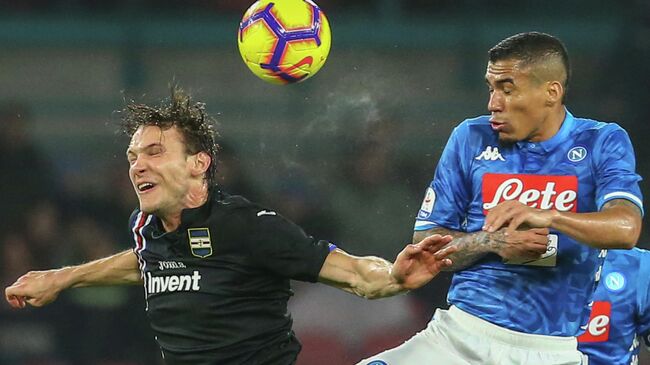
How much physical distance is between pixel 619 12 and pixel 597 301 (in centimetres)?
223

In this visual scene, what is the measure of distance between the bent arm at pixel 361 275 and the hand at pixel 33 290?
1026mm

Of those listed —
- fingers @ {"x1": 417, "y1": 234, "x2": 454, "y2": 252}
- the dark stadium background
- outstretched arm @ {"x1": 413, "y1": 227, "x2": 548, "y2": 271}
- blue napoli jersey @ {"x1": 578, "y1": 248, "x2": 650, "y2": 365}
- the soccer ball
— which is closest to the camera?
fingers @ {"x1": 417, "y1": 234, "x2": 454, "y2": 252}

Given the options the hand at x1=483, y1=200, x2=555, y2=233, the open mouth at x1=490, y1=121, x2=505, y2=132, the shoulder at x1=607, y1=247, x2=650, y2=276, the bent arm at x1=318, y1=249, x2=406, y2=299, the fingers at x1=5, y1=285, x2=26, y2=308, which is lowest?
the shoulder at x1=607, y1=247, x2=650, y2=276

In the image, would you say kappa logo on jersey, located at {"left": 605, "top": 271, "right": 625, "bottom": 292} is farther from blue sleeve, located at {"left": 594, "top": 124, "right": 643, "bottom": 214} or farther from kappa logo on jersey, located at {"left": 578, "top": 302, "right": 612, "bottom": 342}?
blue sleeve, located at {"left": 594, "top": 124, "right": 643, "bottom": 214}

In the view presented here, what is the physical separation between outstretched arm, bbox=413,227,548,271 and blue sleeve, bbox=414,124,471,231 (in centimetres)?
4

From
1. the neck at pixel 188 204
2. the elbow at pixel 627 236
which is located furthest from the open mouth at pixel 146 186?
the elbow at pixel 627 236

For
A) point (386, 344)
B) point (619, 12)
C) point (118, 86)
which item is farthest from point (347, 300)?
point (619, 12)

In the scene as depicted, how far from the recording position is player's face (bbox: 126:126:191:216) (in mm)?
3760

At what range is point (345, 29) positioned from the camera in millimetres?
6125

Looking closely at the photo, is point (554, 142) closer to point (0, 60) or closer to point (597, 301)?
point (597, 301)

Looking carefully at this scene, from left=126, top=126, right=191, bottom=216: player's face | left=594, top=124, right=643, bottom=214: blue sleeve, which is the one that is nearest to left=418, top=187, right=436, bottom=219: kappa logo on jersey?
left=594, top=124, right=643, bottom=214: blue sleeve

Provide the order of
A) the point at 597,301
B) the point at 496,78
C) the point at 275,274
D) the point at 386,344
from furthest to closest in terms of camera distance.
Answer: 1. the point at 386,344
2. the point at 597,301
3. the point at 496,78
4. the point at 275,274

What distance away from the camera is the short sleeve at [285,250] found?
3559mm

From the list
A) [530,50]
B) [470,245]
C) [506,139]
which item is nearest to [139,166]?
[470,245]
